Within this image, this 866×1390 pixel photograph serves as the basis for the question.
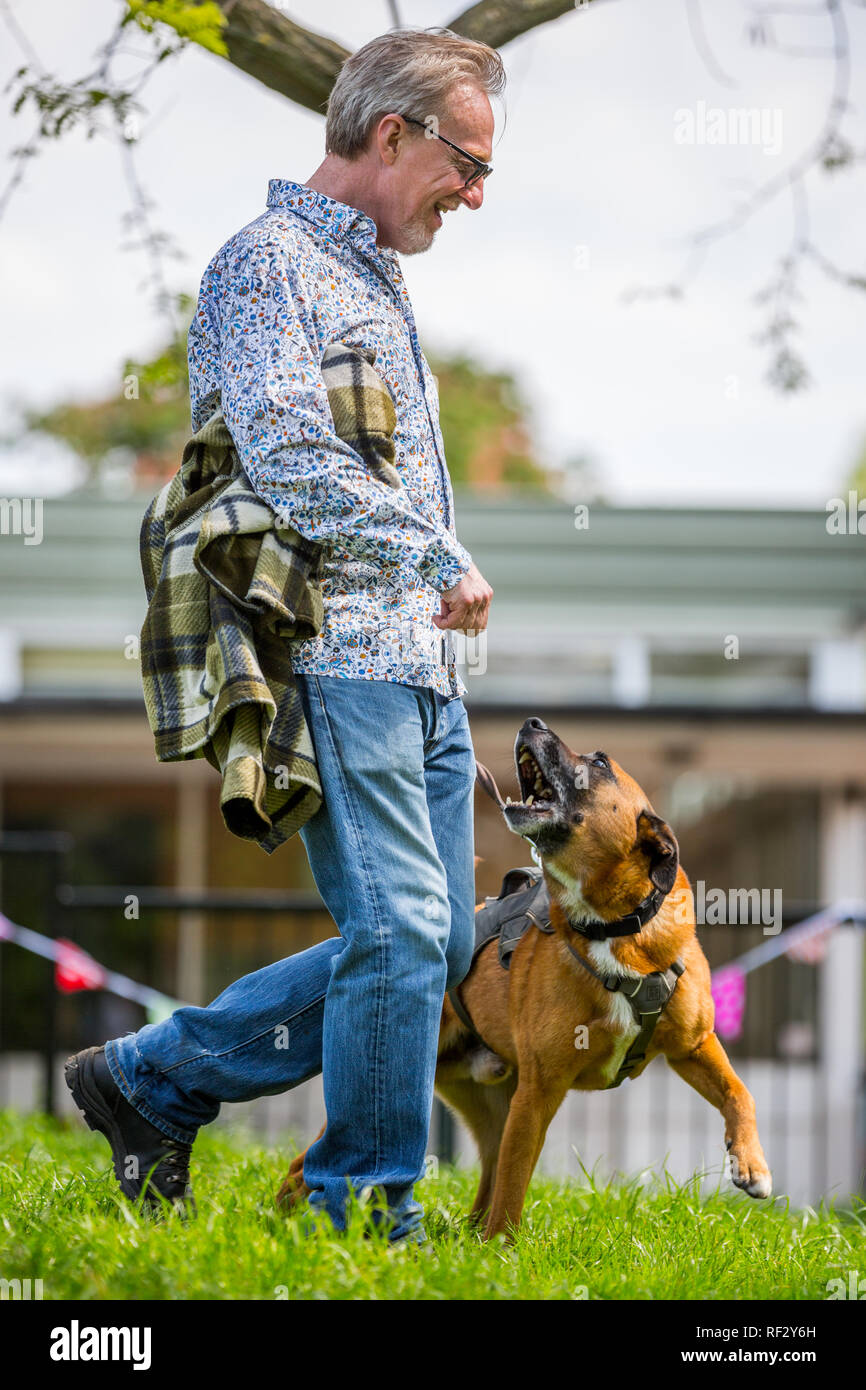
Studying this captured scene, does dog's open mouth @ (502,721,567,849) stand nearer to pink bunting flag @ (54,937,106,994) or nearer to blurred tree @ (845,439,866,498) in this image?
pink bunting flag @ (54,937,106,994)

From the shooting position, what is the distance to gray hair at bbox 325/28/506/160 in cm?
285

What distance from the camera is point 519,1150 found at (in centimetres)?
317

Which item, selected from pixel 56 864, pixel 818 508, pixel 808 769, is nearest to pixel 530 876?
pixel 56 864

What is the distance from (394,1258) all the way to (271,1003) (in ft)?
A: 2.11

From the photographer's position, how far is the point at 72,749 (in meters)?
10.8

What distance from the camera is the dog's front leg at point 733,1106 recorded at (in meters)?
3.21

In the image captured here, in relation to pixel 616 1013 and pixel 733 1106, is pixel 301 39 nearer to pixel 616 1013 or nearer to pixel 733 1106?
pixel 616 1013

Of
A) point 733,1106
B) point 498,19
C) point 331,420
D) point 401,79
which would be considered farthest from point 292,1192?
point 498,19

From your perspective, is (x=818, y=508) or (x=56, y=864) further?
(x=818, y=508)

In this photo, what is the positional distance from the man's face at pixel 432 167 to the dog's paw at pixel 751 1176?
221 centimetres

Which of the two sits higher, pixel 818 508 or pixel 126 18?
pixel 818 508

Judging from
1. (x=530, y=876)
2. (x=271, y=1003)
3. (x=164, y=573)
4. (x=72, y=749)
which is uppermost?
(x=72, y=749)

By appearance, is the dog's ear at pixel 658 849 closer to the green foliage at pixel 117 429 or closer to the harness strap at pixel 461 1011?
the harness strap at pixel 461 1011
